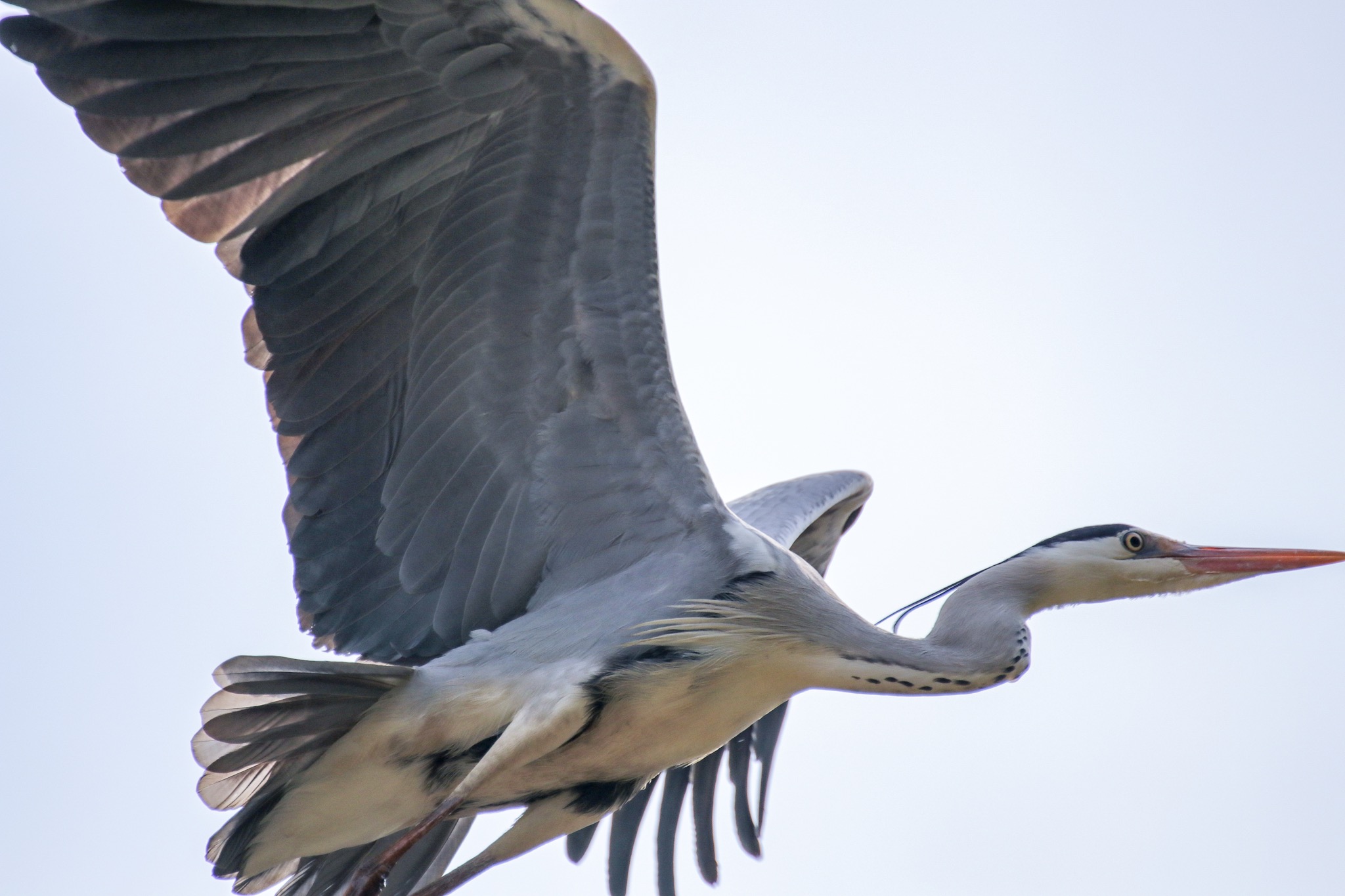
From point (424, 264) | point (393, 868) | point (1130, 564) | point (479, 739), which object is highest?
point (424, 264)

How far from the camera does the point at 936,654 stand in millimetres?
5266

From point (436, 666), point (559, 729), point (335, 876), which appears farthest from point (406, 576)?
point (335, 876)

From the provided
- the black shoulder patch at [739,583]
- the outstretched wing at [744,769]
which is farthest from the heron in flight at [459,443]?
the outstretched wing at [744,769]

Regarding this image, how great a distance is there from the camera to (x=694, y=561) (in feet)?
17.3

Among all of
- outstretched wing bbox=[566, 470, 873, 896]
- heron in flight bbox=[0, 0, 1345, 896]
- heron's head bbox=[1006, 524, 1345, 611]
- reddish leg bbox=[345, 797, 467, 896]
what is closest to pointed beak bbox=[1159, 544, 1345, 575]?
heron's head bbox=[1006, 524, 1345, 611]

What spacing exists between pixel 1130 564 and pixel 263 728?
9.40ft

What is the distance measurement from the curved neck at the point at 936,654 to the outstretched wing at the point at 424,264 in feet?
1.81

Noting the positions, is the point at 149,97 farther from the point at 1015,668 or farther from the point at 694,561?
the point at 1015,668

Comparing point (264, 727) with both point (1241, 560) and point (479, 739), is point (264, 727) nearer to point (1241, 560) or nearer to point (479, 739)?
point (479, 739)

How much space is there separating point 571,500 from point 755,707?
0.87m

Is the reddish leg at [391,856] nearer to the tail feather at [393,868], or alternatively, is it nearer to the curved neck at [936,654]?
the tail feather at [393,868]

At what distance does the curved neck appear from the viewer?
205 inches

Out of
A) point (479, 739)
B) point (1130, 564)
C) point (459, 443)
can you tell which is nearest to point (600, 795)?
point (479, 739)

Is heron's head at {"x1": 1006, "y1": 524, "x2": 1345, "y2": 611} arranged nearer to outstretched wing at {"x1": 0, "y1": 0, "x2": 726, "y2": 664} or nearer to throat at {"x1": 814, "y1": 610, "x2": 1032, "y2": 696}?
throat at {"x1": 814, "y1": 610, "x2": 1032, "y2": 696}
